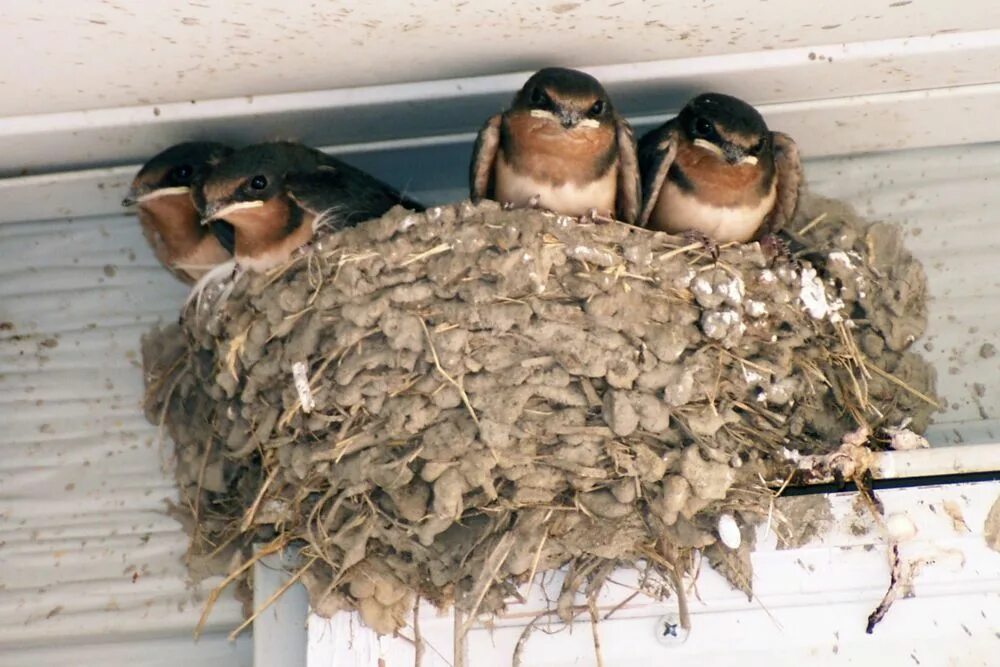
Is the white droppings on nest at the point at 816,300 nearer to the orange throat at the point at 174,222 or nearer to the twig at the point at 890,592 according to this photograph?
the twig at the point at 890,592

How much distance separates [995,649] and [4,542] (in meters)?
2.97

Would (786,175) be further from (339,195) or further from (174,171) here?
(174,171)

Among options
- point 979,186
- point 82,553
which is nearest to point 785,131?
point 979,186

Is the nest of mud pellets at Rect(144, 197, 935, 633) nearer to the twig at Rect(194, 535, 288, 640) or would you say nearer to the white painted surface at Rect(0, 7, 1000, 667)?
the twig at Rect(194, 535, 288, 640)

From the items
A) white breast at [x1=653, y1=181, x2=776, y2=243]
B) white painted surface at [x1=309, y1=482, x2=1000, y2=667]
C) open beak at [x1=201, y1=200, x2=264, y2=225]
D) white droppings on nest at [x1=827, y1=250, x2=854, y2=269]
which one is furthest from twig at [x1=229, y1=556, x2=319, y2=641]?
white droppings on nest at [x1=827, y1=250, x2=854, y2=269]

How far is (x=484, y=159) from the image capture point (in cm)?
398

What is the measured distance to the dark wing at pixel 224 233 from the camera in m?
4.48

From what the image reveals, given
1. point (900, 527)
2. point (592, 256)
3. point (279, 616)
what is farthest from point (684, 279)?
point (279, 616)

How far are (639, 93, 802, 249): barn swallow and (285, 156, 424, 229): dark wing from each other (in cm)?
78

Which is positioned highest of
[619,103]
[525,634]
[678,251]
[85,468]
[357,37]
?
[357,37]

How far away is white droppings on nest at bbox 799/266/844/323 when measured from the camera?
3843mm

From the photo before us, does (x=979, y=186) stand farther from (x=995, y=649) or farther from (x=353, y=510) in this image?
(x=353, y=510)

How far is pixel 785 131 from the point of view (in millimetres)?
4309

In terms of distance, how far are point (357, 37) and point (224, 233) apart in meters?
1.30
